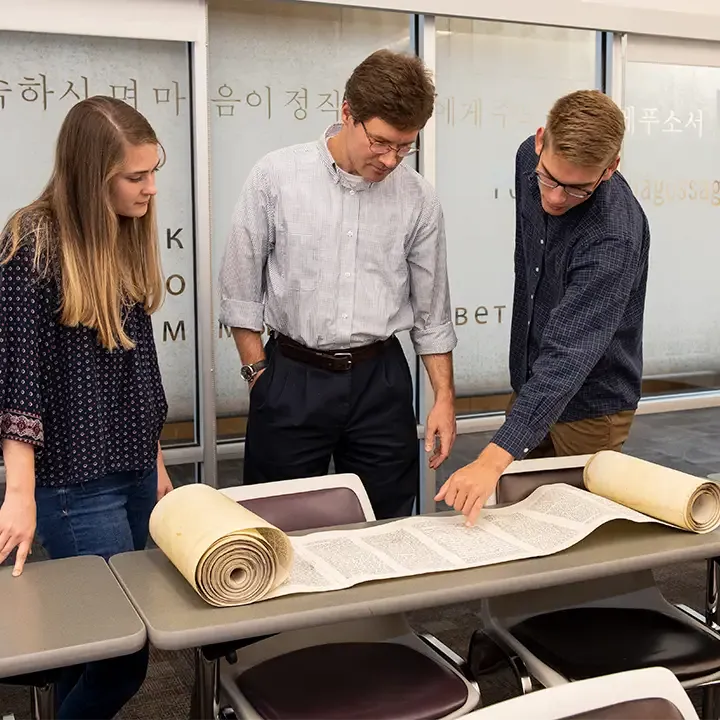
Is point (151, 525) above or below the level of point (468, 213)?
below

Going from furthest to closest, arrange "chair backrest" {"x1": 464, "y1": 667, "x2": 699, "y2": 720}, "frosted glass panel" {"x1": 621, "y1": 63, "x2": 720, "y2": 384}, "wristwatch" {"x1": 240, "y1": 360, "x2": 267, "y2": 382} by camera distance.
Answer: "frosted glass panel" {"x1": 621, "y1": 63, "x2": 720, "y2": 384} < "wristwatch" {"x1": 240, "y1": 360, "x2": 267, "y2": 382} < "chair backrest" {"x1": 464, "y1": 667, "x2": 699, "y2": 720}

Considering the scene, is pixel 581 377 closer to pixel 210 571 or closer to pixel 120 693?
pixel 210 571

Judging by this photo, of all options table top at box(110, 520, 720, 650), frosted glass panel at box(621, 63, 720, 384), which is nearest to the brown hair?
table top at box(110, 520, 720, 650)

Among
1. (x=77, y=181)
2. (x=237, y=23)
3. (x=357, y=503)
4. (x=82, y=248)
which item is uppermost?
(x=237, y=23)

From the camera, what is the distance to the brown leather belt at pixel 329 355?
2699 millimetres

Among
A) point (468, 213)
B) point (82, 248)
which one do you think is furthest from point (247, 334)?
point (468, 213)

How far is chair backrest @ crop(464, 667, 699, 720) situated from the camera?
1.22 m

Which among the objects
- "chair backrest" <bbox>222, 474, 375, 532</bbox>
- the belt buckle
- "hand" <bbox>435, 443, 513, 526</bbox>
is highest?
the belt buckle

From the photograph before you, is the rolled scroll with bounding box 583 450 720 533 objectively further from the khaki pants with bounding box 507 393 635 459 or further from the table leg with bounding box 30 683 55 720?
the table leg with bounding box 30 683 55 720

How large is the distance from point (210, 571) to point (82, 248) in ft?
2.35

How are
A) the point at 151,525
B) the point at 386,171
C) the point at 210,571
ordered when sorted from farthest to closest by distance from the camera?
the point at 386,171
the point at 151,525
the point at 210,571

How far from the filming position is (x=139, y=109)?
334 cm

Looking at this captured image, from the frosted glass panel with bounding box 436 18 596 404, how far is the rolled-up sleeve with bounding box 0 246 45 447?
230 cm

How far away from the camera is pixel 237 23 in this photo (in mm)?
3463
